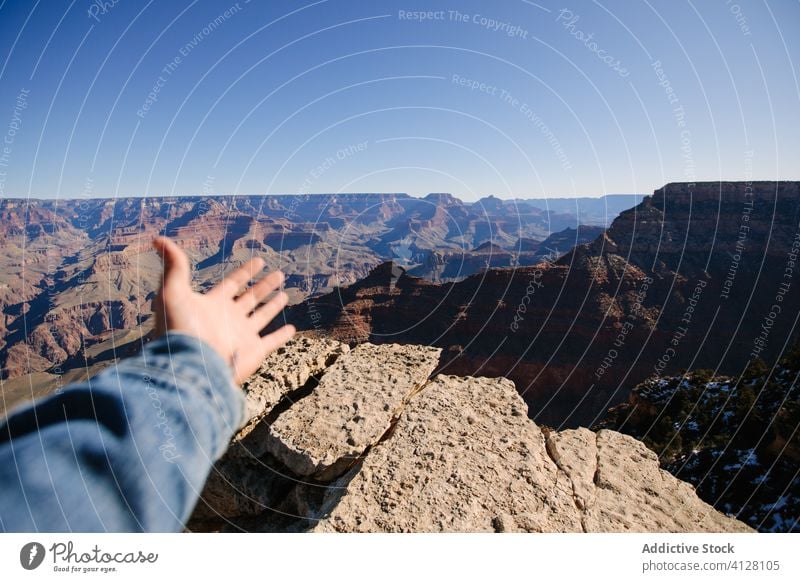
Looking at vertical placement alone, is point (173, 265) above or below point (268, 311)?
above

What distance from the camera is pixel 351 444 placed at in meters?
4.74

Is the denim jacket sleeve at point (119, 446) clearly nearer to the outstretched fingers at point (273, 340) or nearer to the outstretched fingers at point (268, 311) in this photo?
the outstretched fingers at point (273, 340)

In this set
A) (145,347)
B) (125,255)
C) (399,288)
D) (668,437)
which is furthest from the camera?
(125,255)

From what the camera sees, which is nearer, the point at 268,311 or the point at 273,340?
the point at 273,340

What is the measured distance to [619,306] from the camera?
160 ft

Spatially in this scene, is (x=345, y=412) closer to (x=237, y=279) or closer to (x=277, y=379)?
(x=277, y=379)

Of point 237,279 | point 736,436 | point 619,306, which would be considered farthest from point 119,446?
point 619,306

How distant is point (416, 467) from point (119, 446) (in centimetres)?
330

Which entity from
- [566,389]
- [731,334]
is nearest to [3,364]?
[566,389]

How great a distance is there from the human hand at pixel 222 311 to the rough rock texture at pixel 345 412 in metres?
2.48

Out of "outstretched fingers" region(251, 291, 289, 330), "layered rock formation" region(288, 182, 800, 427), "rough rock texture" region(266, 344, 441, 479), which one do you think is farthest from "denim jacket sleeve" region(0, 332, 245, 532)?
"layered rock formation" region(288, 182, 800, 427)

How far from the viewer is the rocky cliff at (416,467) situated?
4117 millimetres

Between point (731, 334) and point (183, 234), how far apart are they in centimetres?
18560
